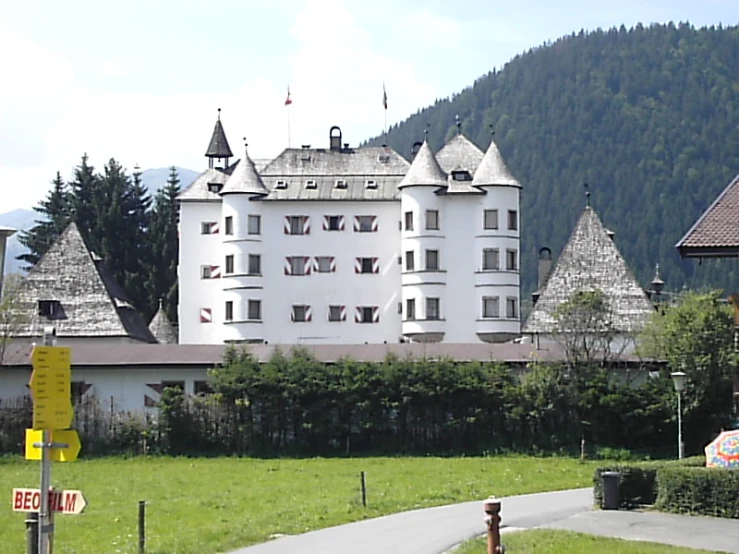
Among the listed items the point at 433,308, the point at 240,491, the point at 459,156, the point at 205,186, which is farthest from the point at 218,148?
the point at 240,491

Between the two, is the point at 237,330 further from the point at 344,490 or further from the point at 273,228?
the point at 344,490

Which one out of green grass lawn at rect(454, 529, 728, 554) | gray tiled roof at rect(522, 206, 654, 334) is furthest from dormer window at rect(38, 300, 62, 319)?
green grass lawn at rect(454, 529, 728, 554)

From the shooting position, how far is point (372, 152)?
280 ft

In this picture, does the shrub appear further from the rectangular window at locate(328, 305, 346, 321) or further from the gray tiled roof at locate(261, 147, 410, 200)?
the gray tiled roof at locate(261, 147, 410, 200)

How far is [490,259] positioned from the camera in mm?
78000

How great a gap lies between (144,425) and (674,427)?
2014 centimetres

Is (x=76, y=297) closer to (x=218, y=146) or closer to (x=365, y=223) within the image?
(x=365, y=223)

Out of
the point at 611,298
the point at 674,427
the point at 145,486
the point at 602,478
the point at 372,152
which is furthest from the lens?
the point at 372,152

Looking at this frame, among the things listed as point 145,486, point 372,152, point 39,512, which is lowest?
point 145,486

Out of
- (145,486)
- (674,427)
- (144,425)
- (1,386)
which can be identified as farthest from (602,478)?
(1,386)

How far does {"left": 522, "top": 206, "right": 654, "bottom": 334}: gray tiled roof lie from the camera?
7081cm

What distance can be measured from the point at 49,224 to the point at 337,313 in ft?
98.3

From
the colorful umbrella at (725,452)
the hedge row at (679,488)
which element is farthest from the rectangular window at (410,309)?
the colorful umbrella at (725,452)

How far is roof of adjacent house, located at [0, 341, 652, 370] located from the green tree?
1.84m
